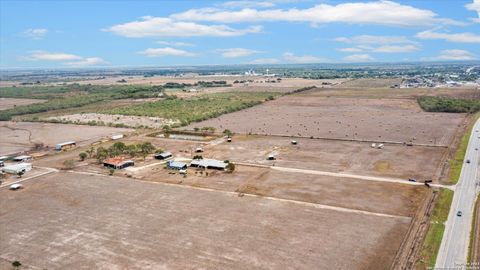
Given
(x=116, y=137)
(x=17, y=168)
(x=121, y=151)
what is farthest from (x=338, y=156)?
(x=17, y=168)

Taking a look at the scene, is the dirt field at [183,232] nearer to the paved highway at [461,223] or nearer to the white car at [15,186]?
the white car at [15,186]

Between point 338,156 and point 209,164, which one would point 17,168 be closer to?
point 209,164

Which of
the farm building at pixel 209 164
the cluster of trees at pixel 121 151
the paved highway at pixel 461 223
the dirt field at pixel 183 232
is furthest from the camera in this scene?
the cluster of trees at pixel 121 151

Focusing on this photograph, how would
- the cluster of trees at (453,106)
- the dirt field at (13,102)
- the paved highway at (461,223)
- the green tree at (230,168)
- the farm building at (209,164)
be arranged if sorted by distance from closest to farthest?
the paved highway at (461,223), the green tree at (230,168), the farm building at (209,164), the cluster of trees at (453,106), the dirt field at (13,102)

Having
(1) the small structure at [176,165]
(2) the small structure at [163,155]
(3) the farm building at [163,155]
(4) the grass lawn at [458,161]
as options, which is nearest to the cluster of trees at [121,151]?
(3) the farm building at [163,155]

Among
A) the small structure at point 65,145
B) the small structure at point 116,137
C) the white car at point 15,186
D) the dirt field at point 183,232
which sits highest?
the small structure at point 116,137

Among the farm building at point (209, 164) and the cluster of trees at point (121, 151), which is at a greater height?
the cluster of trees at point (121, 151)

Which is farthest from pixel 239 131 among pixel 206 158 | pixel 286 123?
pixel 206 158

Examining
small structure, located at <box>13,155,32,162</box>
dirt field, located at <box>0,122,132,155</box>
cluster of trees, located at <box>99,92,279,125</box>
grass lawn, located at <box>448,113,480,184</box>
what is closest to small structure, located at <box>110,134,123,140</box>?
dirt field, located at <box>0,122,132,155</box>

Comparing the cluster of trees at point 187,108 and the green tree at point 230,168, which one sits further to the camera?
the cluster of trees at point 187,108
